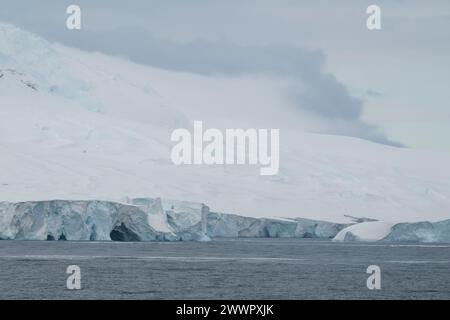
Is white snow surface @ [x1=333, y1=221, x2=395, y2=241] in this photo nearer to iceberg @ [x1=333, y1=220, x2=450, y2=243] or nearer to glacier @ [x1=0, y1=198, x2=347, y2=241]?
iceberg @ [x1=333, y1=220, x2=450, y2=243]

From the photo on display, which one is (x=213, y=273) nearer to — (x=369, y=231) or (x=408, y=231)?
(x=408, y=231)

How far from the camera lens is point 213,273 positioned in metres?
36.5

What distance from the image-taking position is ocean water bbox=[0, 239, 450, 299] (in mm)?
29984

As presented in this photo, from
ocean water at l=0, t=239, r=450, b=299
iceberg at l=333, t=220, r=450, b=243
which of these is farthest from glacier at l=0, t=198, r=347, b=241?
iceberg at l=333, t=220, r=450, b=243

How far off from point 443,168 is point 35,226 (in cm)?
6135

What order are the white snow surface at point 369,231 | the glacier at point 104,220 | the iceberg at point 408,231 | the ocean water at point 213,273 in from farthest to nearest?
the white snow surface at point 369,231
the iceberg at point 408,231
the glacier at point 104,220
the ocean water at point 213,273

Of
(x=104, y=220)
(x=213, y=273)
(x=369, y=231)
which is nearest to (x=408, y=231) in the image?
(x=369, y=231)

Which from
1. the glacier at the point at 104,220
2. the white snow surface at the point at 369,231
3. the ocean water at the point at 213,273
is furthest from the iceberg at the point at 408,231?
the glacier at the point at 104,220

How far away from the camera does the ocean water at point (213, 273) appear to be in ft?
98.4

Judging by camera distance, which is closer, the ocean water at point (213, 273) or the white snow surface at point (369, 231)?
the ocean water at point (213, 273)

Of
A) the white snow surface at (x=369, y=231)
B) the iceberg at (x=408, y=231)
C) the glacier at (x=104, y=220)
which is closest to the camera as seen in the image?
the glacier at (x=104, y=220)

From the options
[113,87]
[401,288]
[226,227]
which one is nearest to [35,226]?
[226,227]

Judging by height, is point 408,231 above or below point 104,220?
below

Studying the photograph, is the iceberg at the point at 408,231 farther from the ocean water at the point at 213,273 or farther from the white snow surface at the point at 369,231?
the ocean water at the point at 213,273
